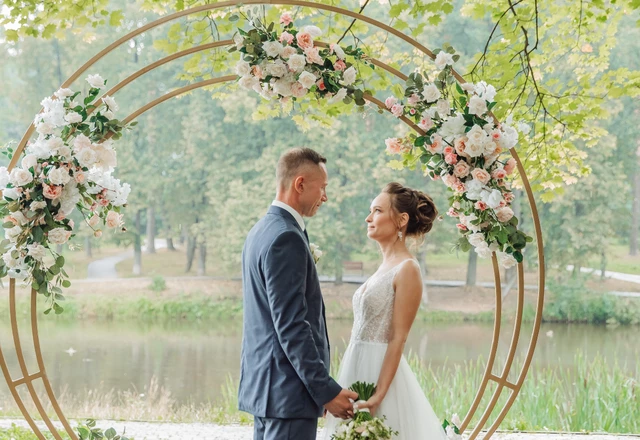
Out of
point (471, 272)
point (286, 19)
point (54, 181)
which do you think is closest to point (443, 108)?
point (286, 19)

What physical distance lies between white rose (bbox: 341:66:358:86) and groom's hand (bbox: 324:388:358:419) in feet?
4.80

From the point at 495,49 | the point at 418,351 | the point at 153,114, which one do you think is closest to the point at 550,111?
the point at 495,49

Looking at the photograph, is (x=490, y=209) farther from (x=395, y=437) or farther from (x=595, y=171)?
(x=595, y=171)

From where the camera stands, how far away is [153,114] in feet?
42.2

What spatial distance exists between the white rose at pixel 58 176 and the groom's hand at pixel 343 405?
152 cm

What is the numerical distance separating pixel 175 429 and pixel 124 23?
29.6 ft

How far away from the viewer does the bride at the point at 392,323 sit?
3318mm

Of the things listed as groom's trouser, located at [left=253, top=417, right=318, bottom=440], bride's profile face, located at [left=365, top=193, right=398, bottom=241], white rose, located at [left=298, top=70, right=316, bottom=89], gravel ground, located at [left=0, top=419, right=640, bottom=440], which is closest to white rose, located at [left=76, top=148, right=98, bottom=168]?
white rose, located at [left=298, top=70, right=316, bottom=89]

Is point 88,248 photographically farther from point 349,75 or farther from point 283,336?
point 283,336

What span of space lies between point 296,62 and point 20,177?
1.33 metres

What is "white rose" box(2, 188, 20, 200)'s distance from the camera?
3.38 meters

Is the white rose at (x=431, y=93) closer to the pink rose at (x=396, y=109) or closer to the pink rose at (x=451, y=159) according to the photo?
the pink rose at (x=396, y=109)

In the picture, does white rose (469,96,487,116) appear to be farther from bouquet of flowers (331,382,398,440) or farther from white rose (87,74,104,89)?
white rose (87,74,104,89)

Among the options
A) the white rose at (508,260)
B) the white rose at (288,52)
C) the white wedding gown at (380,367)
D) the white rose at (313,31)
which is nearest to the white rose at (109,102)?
the white rose at (288,52)
